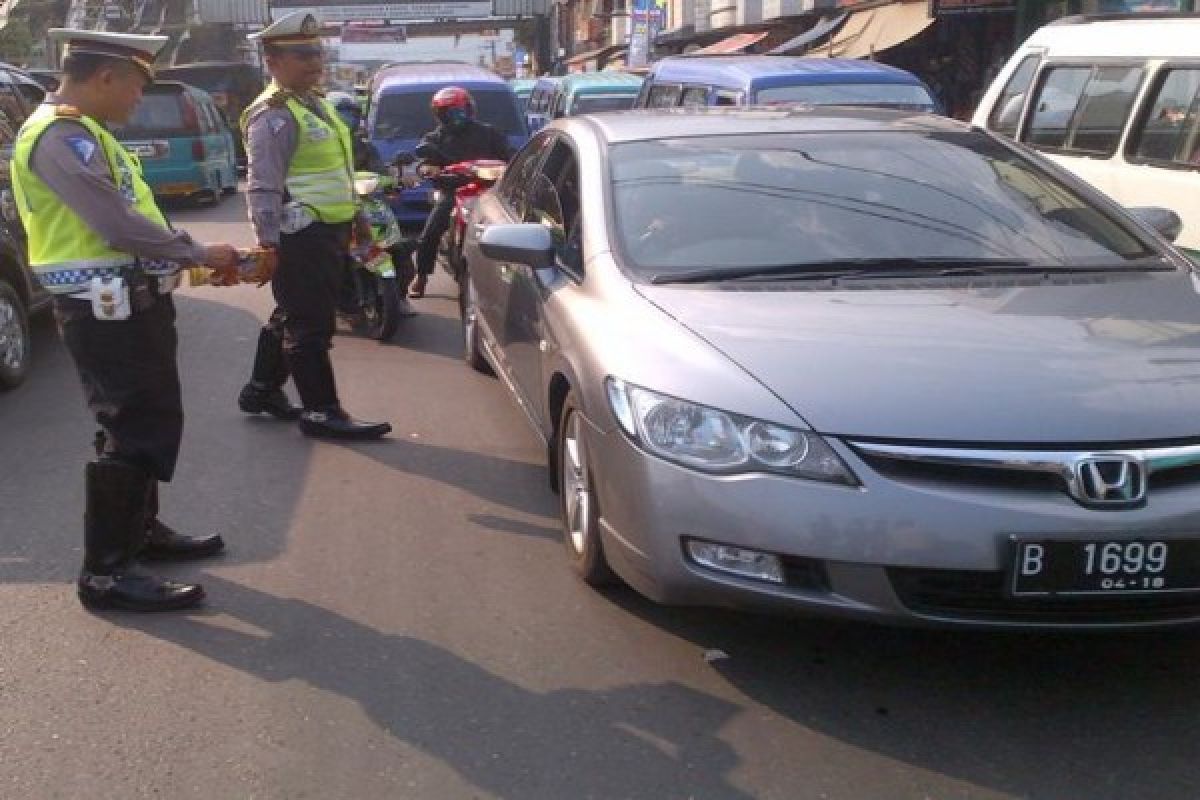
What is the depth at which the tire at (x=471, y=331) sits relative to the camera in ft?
23.4

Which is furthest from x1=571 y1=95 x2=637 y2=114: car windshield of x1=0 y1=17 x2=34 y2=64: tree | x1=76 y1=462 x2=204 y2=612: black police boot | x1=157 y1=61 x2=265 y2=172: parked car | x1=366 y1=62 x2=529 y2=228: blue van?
x1=0 y1=17 x2=34 y2=64: tree

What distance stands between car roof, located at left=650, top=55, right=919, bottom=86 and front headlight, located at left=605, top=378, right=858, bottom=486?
6.69 meters

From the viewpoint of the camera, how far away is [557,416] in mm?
4539

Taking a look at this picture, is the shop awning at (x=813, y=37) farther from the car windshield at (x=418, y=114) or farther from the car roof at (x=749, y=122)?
the car roof at (x=749, y=122)

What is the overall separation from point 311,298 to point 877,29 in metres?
14.5

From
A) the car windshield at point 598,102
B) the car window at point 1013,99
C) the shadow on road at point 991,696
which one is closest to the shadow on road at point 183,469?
the shadow on road at point 991,696

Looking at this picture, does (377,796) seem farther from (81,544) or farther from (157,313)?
(81,544)

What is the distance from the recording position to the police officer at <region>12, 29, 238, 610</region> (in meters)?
3.81

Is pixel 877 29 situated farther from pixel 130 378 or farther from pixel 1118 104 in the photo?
pixel 130 378

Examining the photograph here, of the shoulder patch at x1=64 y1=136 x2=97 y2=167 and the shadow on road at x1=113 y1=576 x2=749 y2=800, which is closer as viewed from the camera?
the shadow on road at x1=113 y1=576 x2=749 y2=800

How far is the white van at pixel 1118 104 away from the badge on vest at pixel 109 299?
16.3 ft

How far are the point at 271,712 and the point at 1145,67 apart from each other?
579 cm

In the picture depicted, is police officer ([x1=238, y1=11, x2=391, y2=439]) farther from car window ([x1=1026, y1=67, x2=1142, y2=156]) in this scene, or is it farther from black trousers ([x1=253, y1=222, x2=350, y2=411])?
car window ([x1=1026, y1=67, x2=1142, y2=156])

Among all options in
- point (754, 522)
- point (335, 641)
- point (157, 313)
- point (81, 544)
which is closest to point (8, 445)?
point (81, 544)
